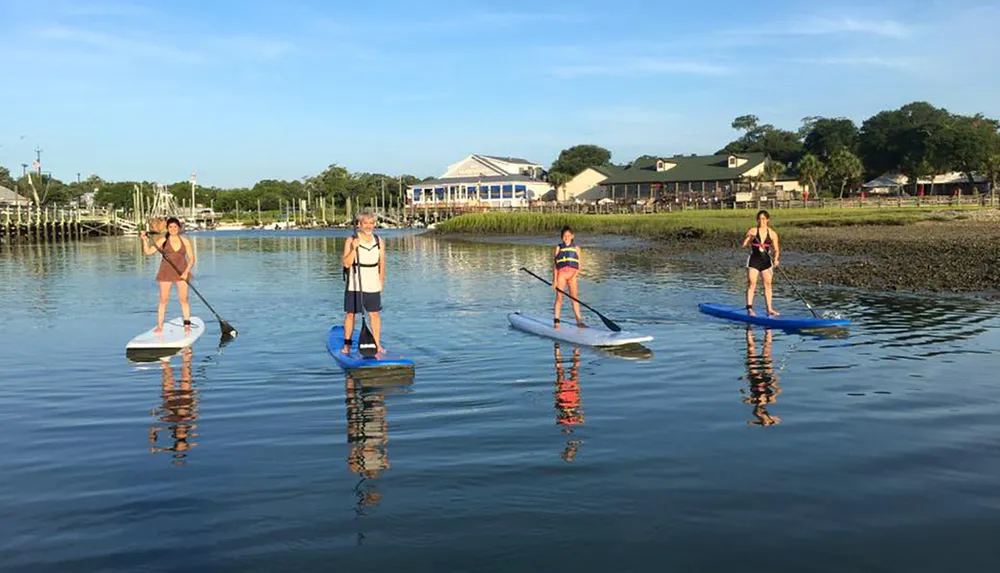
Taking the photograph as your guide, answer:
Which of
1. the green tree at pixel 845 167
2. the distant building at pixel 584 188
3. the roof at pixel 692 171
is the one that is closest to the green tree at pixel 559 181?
the distant building at pixel 584 188

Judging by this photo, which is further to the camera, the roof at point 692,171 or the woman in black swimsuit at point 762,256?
the roof at point 692,171

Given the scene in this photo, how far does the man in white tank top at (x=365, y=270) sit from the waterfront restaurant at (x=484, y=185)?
91377 millimetres

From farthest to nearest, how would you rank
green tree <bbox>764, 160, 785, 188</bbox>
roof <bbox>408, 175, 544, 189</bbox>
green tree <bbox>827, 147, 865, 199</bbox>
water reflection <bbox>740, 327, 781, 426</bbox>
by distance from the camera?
roof <bbox>408, 175, 544, 189</bbox> < green tree <bbox>764, 160, 785, 188</bbox> < green tree <bbox>827, 147, 865, 199</bbox> < water reflection <bbox>740, 327, 781, 426</bbox>

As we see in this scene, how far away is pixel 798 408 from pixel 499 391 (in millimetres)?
3507

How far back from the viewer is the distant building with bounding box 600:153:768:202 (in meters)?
86.0

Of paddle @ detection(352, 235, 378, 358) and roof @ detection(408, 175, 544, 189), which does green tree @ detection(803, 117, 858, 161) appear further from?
paddle @ detection(352, 235, 378, 358)

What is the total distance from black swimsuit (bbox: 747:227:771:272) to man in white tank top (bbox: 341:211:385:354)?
7.83 meters

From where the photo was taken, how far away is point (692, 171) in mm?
91250

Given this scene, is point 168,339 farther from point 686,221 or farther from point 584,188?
point 584,188

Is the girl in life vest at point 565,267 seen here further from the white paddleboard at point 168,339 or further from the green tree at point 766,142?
the green tree at point 766,142

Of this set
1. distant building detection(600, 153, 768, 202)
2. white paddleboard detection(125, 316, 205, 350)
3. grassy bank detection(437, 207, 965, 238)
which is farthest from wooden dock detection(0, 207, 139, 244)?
white paddleboard detection(125, 316, 205, 350)

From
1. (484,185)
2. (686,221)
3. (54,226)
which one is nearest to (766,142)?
(484,185)

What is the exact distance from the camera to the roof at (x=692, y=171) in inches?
3452

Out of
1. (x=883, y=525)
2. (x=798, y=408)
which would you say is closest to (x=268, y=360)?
(x=798, y=408)
